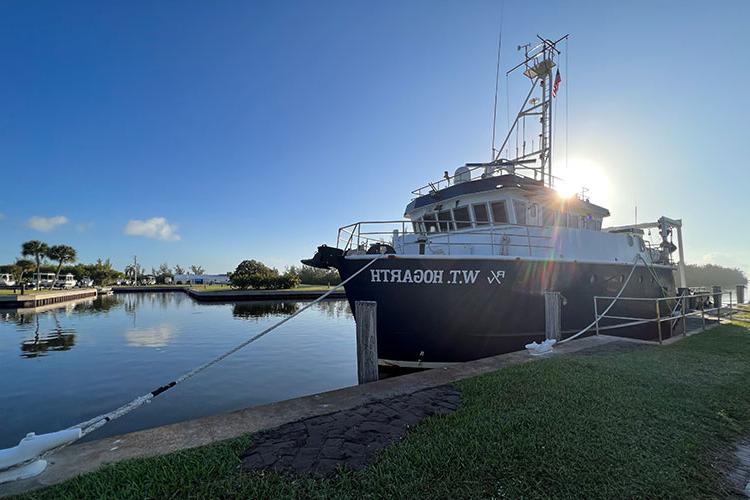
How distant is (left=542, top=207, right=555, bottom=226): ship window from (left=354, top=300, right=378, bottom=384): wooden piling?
7116 mm

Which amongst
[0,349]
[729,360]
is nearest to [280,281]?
[0,349]

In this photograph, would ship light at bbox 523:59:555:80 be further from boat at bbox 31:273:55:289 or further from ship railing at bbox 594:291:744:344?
boat at bbox 31:273:55:289

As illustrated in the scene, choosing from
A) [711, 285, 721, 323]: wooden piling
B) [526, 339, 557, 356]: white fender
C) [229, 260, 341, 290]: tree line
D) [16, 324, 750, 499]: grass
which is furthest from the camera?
[229, 260, 341, 290]: tree line

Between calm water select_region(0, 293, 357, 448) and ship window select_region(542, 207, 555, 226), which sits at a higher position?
ship window select_region(542, 207, 555, 226)

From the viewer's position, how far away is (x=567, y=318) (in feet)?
32.7

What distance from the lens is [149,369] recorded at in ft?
36.8

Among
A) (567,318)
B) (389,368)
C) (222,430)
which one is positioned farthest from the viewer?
(567,318)

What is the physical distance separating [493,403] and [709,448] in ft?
6.40

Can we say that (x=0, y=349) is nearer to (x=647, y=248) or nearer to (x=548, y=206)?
(x=548, y=206)

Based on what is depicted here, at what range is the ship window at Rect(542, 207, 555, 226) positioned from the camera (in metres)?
11.0

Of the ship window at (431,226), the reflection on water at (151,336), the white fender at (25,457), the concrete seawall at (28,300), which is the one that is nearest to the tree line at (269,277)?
the concrete seawall at (28,300)

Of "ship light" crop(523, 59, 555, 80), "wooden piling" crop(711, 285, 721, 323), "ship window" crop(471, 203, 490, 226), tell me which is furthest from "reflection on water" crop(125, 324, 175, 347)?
"wooden piling" crop(711, 285, 721, 323)

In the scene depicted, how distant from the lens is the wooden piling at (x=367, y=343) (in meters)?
6.16

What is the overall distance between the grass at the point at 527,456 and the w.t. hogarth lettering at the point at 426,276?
11.1 feet
